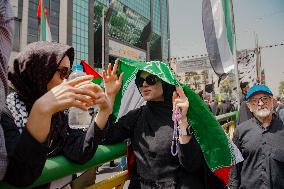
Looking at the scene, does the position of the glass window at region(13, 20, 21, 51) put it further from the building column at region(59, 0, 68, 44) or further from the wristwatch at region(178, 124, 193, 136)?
the wristwatch at region(178, 124, 193, 136)

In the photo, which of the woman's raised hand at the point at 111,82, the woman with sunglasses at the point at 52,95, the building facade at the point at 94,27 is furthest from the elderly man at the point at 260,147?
the building facade at the point at 94,27

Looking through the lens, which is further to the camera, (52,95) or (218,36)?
(218,36)

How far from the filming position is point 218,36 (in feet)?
19.1

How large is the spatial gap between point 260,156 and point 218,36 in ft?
10.8

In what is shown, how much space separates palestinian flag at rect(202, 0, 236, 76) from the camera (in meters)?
5.72

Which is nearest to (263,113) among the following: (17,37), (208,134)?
(208,134)

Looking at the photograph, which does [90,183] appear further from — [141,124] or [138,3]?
[138,3]

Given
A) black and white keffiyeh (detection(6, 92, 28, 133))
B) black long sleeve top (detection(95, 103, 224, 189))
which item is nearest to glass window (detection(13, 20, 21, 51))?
black long sleeve top (detection(95, 103, 224, 189))

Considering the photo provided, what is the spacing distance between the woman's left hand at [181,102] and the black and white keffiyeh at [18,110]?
874mm

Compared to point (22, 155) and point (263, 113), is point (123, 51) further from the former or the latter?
point (22, 155)

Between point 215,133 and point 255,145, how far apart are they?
127cm

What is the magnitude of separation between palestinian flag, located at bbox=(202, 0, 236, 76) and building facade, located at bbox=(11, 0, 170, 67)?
56.7 feet

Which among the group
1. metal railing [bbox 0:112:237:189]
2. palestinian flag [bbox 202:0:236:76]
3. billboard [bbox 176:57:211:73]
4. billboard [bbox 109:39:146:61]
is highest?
billboard [bbox 109:39:146:61]

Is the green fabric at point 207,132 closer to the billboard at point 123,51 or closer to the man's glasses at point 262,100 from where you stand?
the man's glasses at point 262,100
